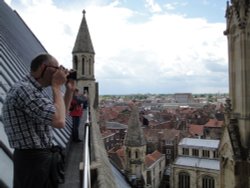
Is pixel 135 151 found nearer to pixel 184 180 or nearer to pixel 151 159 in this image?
pixel 184 180

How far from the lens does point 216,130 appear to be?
2426 inches

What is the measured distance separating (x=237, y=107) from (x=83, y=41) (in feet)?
40.4

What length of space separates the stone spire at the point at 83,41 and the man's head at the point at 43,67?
15.7m

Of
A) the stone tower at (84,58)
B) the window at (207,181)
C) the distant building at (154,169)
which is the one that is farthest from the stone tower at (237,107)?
the distant building at (154,169)

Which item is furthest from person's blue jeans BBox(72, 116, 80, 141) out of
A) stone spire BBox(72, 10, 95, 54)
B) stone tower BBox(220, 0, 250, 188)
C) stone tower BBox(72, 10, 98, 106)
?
stone spire BBox(72, 10, 95, 54)

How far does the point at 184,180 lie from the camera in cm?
3656

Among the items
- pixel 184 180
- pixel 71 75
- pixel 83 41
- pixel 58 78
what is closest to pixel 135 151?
pixel 83 41

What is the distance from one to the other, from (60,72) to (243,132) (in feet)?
18.7

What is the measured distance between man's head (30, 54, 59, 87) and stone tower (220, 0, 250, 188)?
18.5 feet

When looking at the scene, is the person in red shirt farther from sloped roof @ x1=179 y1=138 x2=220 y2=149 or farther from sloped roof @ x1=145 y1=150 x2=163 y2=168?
sloped roof @ x1=179 y1=138 x2=220 y2=149

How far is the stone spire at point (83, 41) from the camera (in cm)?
1777

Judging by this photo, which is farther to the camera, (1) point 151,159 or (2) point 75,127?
(1) point 151,159

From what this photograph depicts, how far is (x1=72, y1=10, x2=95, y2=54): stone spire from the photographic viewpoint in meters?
17.8

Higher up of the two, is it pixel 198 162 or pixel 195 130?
pixel 195 130
